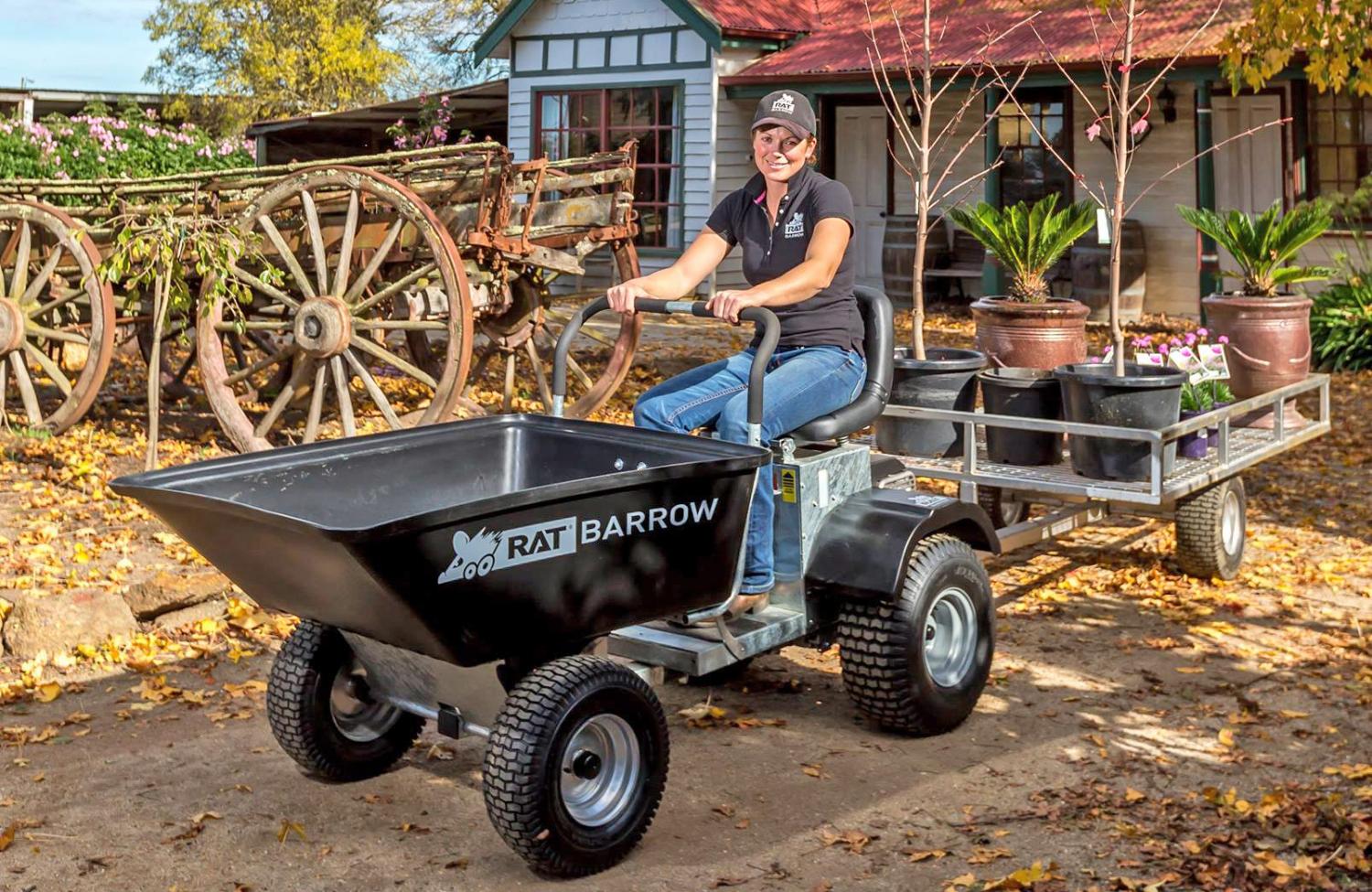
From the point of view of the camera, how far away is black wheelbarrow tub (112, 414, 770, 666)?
144 inches

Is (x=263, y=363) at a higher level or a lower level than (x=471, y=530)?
higher

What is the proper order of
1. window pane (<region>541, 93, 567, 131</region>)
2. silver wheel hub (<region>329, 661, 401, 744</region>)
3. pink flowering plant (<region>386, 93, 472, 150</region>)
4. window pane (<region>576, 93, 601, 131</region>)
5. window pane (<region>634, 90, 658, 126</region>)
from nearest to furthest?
silver wheel hub (<region>329, 661, 401, 744</region>) < window pane (<region>634, 90, 658, 126</region>) < window pane (<region>576, 93, 601, 131</region>) < window pane (<region>541, 93, 567, 131</region>) < pink flowering plant (<region>386, 93, 472, 150</region>)

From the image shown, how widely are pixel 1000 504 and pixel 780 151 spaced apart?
2872 millimetres

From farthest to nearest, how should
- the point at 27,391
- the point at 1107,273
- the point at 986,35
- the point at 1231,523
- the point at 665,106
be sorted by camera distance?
the point at 665,106, the point at 986,35, the point at 1107,273, the point at 27,391, the point at 1231,523

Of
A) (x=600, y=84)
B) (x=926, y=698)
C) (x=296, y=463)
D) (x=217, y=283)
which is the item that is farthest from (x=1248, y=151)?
(x=296, y=463)

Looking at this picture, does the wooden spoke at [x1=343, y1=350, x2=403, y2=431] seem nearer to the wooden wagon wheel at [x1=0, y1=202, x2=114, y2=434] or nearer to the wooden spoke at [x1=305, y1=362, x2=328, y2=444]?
the wooden spoke at [x1=305, y1=362, x2=328, y2=444]

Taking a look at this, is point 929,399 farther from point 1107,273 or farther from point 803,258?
point 1107,273

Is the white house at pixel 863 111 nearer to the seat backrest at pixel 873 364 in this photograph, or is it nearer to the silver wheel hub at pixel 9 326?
the silver wheel hub at pixel 9 326

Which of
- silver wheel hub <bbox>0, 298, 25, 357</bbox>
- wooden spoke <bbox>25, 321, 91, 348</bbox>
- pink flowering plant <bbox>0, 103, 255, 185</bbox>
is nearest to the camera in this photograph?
silver wheel hub <bbox>0, 298, 25, 357</bbox>

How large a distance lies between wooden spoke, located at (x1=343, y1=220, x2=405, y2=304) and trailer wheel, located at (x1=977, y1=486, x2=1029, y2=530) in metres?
3.24

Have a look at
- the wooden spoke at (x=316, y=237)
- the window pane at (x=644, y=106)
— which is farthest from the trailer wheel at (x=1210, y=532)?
the window pane at (x=644, y=106)

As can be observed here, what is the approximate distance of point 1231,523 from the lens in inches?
273

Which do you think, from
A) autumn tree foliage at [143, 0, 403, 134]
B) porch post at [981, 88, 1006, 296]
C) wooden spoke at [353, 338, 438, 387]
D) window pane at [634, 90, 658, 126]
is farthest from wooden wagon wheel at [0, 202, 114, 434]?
autumn tree foliage at [143, 0, 403, 134]

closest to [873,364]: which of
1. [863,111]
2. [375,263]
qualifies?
[375,263]
